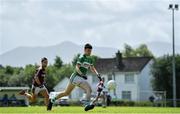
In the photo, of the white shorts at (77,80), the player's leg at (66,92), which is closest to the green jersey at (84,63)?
the white shorts at (77,80)

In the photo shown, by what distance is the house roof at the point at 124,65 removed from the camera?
11776 centimetres

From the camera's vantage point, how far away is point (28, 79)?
458 feet

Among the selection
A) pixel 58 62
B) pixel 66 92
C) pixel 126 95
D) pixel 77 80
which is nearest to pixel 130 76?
pixel 126 95

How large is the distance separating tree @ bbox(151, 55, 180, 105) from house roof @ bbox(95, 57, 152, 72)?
11430 millimetres

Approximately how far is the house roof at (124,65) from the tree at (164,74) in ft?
37.5

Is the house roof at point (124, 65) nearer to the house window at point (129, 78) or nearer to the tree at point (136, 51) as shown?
the house window at point (129, 78)

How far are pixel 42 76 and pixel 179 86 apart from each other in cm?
7598

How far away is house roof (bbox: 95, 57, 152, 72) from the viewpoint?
117762 millimetres

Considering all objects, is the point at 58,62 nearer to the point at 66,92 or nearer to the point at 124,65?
the point at 124,65

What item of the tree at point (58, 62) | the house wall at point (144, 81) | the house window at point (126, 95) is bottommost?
the house window at point (126, 95)

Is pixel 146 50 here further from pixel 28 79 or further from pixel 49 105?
pixel 49 105

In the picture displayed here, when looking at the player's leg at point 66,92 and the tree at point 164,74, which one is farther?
the tree at point 164,74

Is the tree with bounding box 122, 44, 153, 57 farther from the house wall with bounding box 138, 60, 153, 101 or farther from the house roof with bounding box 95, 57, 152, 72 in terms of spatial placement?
the house wall with bounding box 138, 60, 153, 101

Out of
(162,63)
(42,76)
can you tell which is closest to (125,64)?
(162,63)
